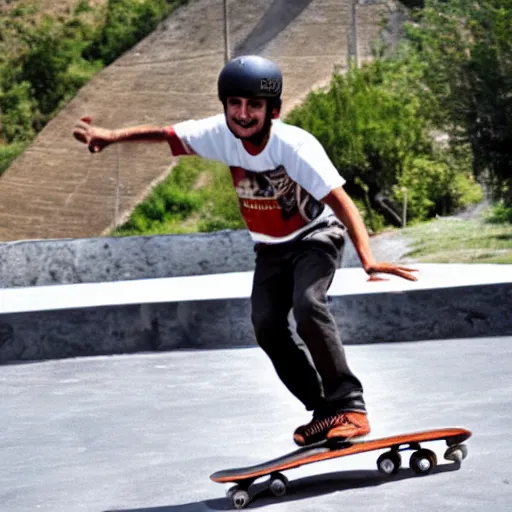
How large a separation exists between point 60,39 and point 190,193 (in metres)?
12.7

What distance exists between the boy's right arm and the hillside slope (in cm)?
3409

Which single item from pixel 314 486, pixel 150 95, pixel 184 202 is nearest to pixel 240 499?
pixel 314 486

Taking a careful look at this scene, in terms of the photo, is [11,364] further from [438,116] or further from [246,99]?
[438,116]

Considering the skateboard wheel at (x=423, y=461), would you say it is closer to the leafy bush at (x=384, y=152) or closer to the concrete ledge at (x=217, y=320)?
the concrete ledge at (x=217, y=320)

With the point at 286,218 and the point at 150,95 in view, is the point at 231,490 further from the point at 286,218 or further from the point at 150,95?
the point at 150,95

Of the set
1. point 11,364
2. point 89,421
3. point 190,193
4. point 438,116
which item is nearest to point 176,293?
point 11,364

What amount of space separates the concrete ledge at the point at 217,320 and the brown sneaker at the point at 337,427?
5440mm

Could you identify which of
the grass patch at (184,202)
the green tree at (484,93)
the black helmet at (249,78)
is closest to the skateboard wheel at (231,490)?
the black helmet at (249,78)

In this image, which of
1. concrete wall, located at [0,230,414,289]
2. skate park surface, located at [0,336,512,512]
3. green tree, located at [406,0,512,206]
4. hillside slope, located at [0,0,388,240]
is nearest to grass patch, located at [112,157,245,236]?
hillside slope, located at [0,0,388,240]

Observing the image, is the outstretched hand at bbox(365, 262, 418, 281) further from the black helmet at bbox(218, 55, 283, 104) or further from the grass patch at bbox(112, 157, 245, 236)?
the grass patch at bbox(112, 157, 245, 236)

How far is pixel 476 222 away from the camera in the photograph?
82.4 ft

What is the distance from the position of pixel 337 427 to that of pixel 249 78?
1.34 m

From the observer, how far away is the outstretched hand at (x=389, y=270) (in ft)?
16.7

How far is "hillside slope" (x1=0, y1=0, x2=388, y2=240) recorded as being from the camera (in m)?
41.5
